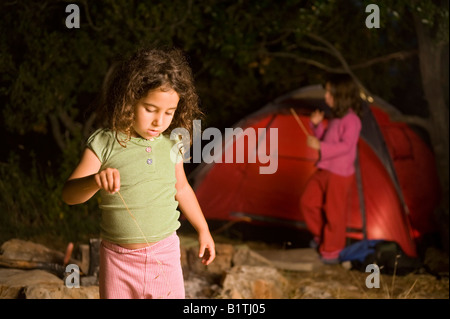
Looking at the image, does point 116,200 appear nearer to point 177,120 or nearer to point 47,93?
point 177,120

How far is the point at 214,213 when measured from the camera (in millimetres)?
5539

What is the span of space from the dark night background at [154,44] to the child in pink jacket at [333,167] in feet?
1.77

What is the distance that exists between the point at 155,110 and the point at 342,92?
292 cm

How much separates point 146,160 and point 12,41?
1.95m

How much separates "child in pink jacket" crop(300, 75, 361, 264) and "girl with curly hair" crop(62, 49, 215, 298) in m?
2.73

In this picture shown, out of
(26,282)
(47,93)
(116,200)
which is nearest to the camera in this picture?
(116,200)

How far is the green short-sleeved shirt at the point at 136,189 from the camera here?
175 centimetres

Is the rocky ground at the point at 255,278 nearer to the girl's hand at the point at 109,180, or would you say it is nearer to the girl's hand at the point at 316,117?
the girl's hand at the point at 316,117

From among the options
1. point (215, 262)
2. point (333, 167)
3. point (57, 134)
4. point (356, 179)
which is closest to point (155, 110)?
point (215, 262)

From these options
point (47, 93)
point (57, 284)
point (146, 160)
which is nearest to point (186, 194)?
point (146, 160)

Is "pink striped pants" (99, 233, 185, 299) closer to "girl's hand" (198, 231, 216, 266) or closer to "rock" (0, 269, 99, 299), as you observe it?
"girl's hand" (198, 231, 216, 266)

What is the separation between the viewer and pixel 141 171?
1772 mm

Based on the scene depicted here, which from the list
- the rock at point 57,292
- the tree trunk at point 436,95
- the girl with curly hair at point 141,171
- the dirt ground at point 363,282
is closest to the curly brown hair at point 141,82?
the girl with curly hair at point 141,171

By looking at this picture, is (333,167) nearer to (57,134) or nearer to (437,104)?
(437,104)
